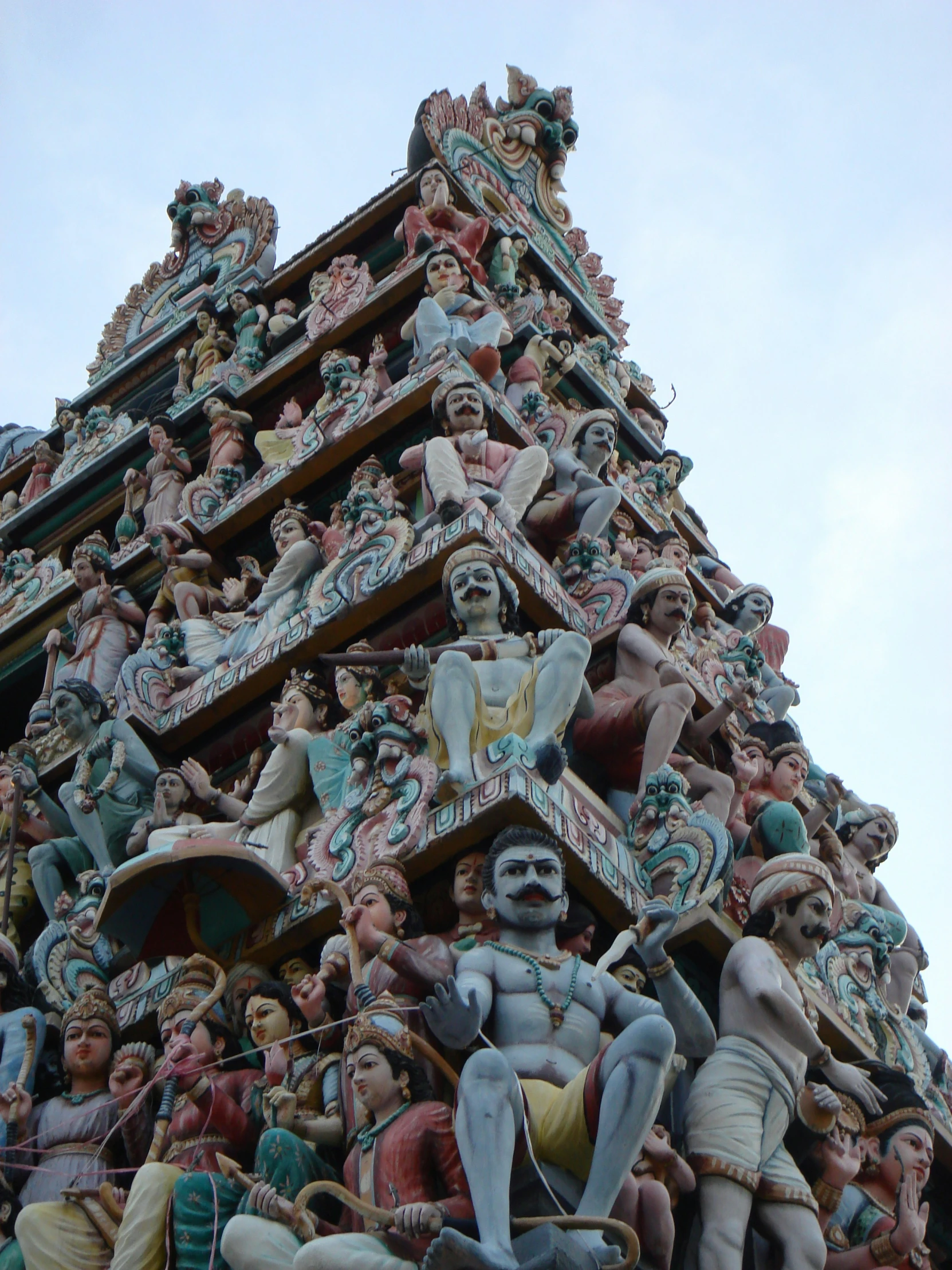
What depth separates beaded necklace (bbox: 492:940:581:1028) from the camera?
10.7 meters

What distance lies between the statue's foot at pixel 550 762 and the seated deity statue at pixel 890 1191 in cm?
289

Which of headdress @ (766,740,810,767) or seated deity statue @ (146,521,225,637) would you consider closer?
headdress @ (766,740,810,767)

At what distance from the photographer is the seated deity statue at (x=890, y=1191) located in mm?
11797

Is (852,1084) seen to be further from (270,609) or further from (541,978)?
(270,609)

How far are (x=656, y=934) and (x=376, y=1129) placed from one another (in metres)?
1.84

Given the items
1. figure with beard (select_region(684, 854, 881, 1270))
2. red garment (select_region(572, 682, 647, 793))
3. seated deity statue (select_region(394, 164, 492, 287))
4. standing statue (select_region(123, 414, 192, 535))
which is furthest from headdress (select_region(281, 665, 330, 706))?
seated deity statue (select_region(394, 164, 492, 287))

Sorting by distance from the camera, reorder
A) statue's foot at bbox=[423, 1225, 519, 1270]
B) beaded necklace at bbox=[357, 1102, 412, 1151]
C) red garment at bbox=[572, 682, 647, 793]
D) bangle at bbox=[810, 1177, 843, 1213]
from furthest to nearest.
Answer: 1. red garment at bbox=[572, 682, 647, 793]
2. bangle at bbox=[810, 1177, 843, 1213]
3. beaded necklace at bbox=[357, 1102, 412, 1151]
4. statue's foot at bbox=[423, 1225, 519, 1270]

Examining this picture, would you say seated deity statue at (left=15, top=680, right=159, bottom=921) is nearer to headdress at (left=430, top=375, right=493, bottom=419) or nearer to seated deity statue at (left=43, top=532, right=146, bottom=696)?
seated deity statue at (left=43, top=532, right=146, bottom=696)

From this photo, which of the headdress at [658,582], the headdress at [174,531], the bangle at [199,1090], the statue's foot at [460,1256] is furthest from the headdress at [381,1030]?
the headdress at [174,531]

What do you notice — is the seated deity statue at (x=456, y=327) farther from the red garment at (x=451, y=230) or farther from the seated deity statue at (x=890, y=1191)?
the seated deity statue at (x=890, y=1191)

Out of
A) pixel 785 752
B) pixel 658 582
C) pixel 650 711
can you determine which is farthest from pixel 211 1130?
pixel 785 752

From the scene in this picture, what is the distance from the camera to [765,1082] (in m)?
11.4

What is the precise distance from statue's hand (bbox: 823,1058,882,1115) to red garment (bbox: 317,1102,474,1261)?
2791 mm

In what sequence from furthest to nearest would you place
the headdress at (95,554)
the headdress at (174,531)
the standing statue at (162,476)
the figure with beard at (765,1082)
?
1. the standing statue at (162,476)
2. the headdress at (95,554)
3. the headdress at (174,531)
4. the figure with beard at (765,1082)
